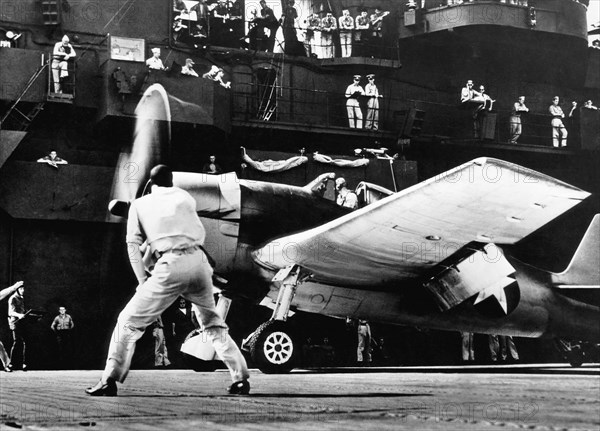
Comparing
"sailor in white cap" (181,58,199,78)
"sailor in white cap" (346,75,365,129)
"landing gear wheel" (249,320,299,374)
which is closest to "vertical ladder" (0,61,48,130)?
"sailor in white cap" (181,58,199,78)

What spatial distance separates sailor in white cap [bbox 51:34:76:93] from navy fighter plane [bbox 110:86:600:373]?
5.81 metres

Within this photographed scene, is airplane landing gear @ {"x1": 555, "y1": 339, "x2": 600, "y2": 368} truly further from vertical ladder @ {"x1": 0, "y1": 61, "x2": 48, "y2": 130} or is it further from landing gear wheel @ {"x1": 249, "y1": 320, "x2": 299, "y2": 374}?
vertical ladder @ {"x1": 0, "y1": 61, "x2": 48, "y2": 130}

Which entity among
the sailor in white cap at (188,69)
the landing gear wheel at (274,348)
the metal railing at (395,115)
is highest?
the sailor in white cap at (188,69)

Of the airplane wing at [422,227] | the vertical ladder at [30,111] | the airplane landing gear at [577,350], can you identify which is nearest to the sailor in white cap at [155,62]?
the vertical ladder at [30,111]

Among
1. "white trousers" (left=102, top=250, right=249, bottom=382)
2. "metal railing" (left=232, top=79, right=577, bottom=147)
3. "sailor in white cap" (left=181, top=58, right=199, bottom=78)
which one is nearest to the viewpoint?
"white trousers" (left=102, top=250, right=249, bottom=382)

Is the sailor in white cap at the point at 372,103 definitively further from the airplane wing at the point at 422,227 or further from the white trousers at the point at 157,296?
the white trousers at the point at 157,296

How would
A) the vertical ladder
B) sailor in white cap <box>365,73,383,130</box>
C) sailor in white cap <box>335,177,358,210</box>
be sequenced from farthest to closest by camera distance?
sailor in white cap <box>365,73,383,130</box>
the vertical ladder
sailor in white cap <box>335,177,358,210</box>

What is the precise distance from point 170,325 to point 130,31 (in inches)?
314

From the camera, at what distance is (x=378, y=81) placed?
28.2 metres

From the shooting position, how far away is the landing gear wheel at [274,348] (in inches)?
555

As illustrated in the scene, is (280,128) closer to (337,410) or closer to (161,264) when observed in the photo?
(161,264)

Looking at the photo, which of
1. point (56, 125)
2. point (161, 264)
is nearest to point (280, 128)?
point (56, 125)

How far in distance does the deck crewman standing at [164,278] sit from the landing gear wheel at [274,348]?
5.93 metres

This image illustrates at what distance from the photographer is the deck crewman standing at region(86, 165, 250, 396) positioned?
779 centimetres
